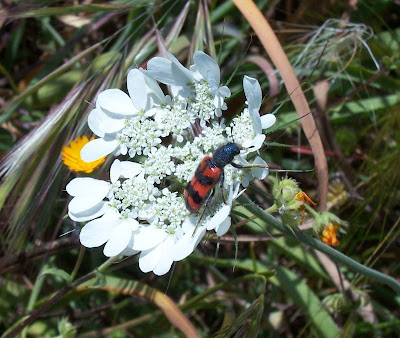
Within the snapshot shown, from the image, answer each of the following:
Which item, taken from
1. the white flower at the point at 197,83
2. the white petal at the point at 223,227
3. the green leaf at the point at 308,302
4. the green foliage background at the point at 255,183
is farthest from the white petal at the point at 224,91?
the green leaf at the point at 308,302

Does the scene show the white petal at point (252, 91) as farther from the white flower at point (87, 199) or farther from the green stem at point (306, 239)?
the white flower at point (87, 199)

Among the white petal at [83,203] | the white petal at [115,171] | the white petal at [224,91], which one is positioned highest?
the white petal at [224,91]

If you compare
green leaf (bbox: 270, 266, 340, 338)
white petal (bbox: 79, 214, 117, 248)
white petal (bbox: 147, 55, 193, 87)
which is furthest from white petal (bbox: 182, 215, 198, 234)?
green leaf (bbox: 270, 266, 340, 338)

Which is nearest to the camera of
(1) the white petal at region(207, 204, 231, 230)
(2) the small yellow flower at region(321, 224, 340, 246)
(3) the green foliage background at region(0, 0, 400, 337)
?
(1) the white petal at region(207, 204, 231, 230)

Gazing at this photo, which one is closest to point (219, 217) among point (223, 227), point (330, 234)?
point (223, 227)

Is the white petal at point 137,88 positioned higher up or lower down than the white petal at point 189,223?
higher up

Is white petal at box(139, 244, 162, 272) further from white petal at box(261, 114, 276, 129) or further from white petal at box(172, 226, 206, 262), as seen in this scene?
white petal at box(261, 114, 276, 129)
